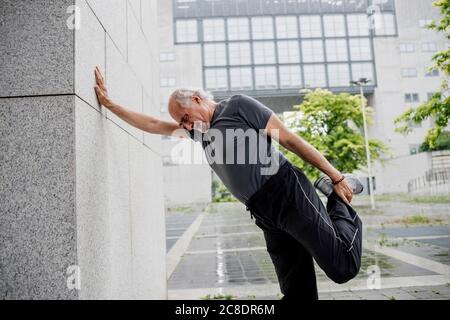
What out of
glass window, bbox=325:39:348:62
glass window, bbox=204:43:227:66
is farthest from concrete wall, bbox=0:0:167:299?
glass window, bbox=325:39:348:62

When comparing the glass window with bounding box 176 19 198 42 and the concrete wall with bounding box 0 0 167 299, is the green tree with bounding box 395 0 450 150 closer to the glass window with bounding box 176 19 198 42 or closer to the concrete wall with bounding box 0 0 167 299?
the concrete wall with bounding box 0 0 167 299

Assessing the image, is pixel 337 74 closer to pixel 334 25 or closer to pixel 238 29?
pixel 334 25

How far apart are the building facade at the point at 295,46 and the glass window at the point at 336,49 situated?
0.10 m

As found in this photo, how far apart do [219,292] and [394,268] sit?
289 centimetres

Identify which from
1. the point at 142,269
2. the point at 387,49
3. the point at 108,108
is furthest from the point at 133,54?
the point at 387,49

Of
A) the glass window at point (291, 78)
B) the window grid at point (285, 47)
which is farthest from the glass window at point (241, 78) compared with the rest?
the glass window at point (291, 78)

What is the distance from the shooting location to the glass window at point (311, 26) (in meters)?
38.8

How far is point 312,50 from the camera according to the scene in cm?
3931

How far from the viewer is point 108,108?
8.40 ft

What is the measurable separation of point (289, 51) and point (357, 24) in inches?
304

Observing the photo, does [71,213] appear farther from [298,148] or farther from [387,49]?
[387,49]

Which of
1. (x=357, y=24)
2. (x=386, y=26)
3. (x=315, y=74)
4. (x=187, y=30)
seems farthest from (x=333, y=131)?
(x=386, y=26)

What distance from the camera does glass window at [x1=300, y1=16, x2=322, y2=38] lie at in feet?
127

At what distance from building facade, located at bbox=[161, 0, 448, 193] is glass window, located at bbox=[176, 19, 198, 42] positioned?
10 centimetres
